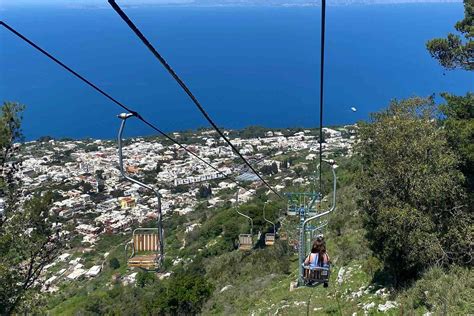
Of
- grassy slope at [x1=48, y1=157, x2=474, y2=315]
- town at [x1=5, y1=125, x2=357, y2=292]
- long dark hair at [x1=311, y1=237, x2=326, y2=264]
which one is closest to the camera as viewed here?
long dark hair at [x1=311, y1=237, x2=326, y2=264]

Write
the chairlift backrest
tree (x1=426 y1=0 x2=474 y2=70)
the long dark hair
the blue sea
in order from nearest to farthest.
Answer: the chairlift backrest, the long dark hair, tree (x1=426 y1=0 x2=474 y2=70), the blue sea

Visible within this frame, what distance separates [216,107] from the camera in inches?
3073

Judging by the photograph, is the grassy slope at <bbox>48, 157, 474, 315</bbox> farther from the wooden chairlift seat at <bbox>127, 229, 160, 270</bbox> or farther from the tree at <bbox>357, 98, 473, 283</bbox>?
the wooden chairlift seat at <bbox>127, 229, 160, 270</bbox>

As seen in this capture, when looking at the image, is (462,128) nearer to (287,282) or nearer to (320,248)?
(320,248)

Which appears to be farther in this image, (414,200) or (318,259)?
(414,200)

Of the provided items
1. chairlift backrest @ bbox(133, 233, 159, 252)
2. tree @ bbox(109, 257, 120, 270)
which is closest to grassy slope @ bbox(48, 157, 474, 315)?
tree @ bbox(109, 257, 120, 270)

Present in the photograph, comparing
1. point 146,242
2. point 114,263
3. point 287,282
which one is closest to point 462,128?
point 146,242

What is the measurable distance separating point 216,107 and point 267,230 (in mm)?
57873

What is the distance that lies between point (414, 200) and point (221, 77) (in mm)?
89696

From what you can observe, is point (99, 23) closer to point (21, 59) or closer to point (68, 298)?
point (21, 59)

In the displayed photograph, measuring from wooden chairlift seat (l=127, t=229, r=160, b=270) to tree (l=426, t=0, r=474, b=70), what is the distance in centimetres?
749

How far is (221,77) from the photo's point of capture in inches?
3770

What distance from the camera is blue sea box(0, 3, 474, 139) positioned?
2938 inches

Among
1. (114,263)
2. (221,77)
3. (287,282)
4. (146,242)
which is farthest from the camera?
(221,77)
